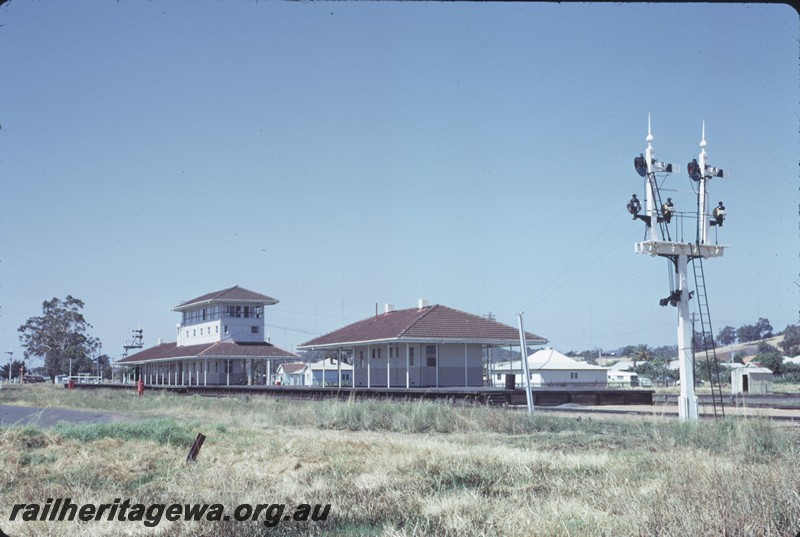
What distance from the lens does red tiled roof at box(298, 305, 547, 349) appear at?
40.5m

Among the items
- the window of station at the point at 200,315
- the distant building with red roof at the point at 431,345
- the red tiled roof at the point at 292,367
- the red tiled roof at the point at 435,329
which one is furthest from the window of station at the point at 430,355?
the red tiled roof at the point at 292,367

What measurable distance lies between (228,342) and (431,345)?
21.3m

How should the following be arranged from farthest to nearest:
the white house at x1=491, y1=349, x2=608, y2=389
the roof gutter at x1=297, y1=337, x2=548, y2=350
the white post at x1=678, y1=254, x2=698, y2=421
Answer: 1. the white house at x1=491, y1=349, x2=608, y2=389
2. the roof gutter at x1=297, y1=337, x2=548, y2=350
3. the white post at x1=678, y1=254, x2=698, y2=421

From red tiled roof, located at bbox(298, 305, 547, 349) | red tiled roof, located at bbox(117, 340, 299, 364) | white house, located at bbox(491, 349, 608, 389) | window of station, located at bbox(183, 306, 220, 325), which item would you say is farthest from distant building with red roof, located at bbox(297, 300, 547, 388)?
white house, located at bbox(491, 349, 608, 389)

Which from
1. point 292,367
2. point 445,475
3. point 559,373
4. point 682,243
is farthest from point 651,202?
point 292,367

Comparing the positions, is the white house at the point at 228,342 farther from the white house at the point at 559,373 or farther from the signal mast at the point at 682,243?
the signal mast at the point at 682,243

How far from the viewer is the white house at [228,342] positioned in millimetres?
56188

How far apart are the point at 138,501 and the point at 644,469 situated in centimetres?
642

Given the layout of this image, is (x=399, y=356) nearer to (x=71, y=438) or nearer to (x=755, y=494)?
(x=71, y=438)

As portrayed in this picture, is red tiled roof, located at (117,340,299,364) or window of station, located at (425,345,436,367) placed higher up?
red tiled roof, located at (117,340,299,364)

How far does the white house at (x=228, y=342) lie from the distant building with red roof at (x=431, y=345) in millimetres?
12199

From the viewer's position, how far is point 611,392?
3023 centimetres

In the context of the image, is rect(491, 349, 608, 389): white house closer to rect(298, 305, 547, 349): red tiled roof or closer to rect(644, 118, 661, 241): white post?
rect(298, 305, 547, 349): red tiled roof

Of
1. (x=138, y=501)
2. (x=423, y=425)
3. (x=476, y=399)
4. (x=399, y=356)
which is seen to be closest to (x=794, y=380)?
(x=399, y=356)
